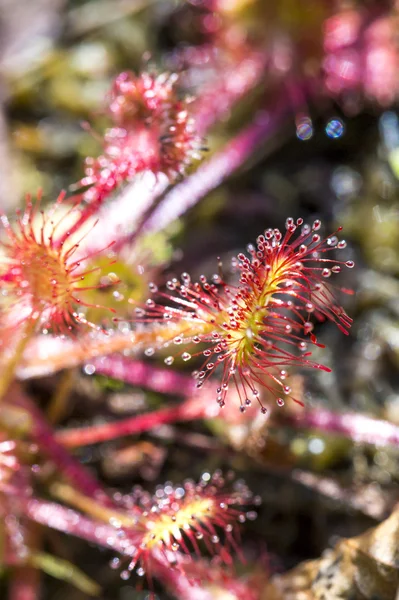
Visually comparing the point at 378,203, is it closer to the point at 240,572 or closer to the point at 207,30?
the point at 207,30

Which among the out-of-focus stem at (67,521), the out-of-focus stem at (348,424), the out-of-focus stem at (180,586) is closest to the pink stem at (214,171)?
the out-of-focus stem at (348,424)

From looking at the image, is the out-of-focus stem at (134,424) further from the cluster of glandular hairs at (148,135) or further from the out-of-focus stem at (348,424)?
the cluster of glandular hairs at (148,135)

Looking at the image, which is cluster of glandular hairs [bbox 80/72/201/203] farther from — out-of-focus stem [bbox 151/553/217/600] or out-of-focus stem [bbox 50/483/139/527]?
out-of-focus stem [bbox 151/553/217/600]

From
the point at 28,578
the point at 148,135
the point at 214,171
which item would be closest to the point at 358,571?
the point at 28,578

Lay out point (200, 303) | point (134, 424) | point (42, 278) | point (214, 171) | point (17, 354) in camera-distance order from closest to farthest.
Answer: point (200, 303)
point (42, 278)
point (17, 354)
point (134, 424)
point (214, 171)

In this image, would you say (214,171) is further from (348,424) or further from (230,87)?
(348,424)

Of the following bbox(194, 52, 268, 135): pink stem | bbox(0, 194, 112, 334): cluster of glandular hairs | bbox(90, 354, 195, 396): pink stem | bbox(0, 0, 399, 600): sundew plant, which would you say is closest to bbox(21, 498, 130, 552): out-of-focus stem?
bbox(0, 0, 399, 600): sundew plant

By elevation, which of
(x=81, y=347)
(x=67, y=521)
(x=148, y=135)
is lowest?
(x=67, y=521)

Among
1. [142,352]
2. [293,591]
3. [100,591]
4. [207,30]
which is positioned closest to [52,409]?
[142,352]
